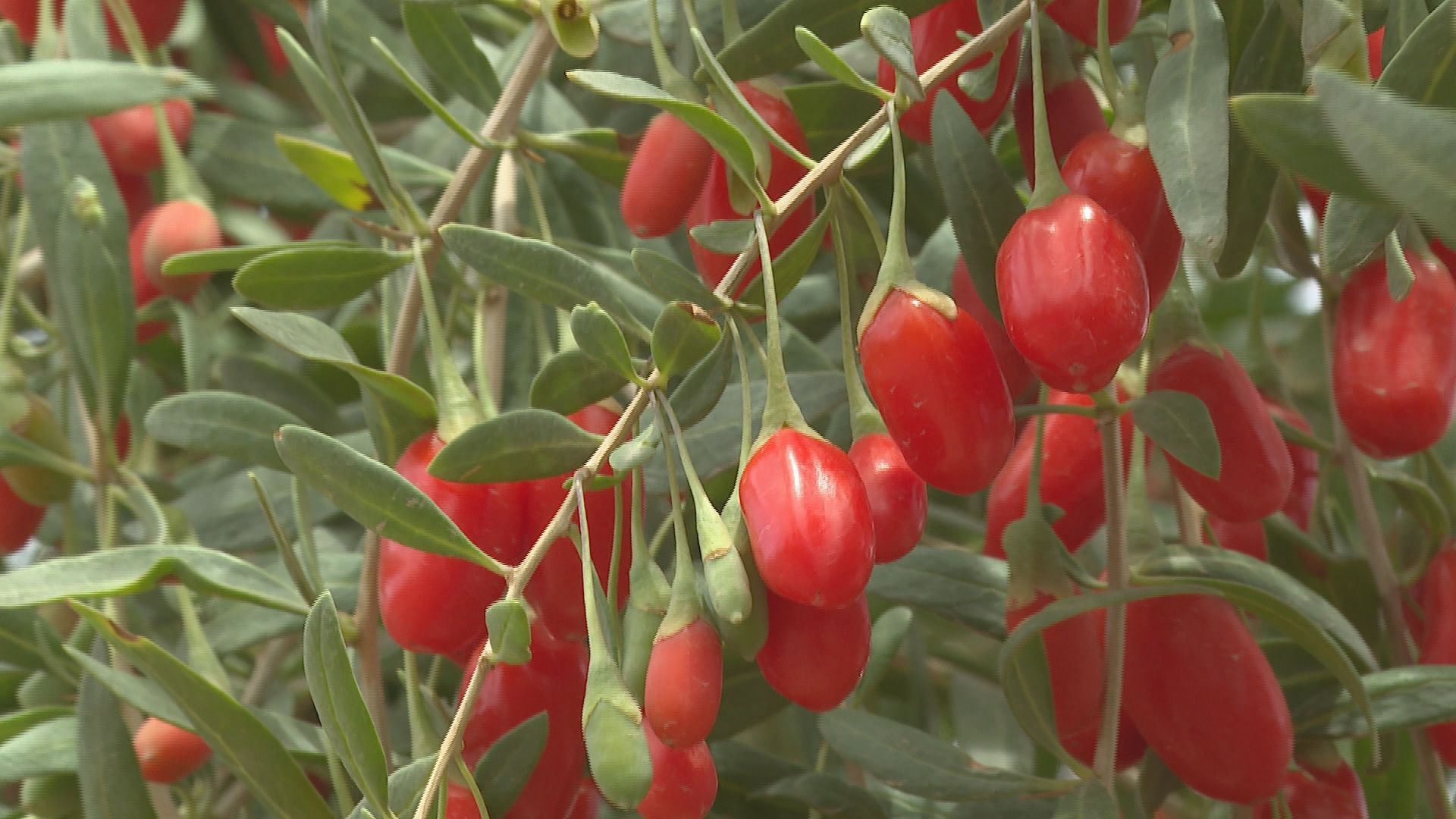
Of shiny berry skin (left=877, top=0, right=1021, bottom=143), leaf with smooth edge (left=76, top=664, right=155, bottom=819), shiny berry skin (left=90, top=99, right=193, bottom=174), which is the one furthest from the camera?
shiny berry skin (left=90, top=99, right=193, bottom=174)

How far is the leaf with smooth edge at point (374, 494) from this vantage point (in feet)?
1.73

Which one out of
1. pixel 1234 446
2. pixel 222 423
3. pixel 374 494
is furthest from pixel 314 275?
pixel 1234 446

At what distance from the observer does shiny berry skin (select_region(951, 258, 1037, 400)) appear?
62 cm

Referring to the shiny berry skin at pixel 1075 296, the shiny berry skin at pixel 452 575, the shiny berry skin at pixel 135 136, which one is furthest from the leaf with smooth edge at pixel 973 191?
the shiny berry skin at pixel 135 136

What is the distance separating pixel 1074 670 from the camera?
0.65 meters

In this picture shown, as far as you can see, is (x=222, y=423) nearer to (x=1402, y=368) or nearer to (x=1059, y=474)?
(x=1059, y=474)

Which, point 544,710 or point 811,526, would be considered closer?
point 811,526

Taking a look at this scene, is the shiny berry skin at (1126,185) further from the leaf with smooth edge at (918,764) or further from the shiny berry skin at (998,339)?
the leaf with smooth edge at (918,764)

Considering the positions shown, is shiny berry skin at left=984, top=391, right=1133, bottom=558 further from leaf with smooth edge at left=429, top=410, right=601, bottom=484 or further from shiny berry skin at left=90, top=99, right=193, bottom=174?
shiny berry skin at left=90, top=99, right=193, bottom=174

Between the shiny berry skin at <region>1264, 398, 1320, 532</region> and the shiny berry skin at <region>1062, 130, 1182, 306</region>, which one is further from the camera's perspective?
the shiny berry skin at <region>1264, 398, 1320, 532</region>

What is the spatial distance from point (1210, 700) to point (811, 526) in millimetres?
252

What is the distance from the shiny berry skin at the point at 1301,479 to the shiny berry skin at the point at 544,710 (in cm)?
45

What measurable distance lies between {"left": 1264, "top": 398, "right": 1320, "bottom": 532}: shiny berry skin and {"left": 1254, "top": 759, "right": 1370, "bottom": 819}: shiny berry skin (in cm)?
16

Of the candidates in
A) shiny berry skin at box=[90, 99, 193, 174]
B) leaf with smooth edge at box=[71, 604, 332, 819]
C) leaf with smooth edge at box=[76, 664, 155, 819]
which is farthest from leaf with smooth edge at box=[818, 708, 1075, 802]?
shiny berry skin at box=[90, 99, 193, 174]
